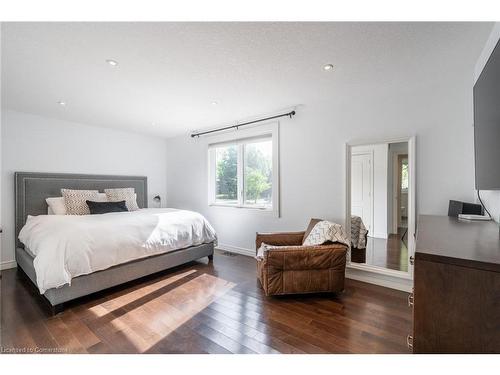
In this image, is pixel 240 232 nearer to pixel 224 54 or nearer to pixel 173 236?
pixel 173 236

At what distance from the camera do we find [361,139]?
2.75 meters

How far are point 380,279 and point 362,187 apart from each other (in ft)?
3.64

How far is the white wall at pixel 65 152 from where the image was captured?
3180mm

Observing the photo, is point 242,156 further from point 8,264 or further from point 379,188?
point 8,264

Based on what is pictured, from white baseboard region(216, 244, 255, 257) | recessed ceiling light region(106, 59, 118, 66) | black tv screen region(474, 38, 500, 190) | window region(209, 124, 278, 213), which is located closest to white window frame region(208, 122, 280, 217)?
window region(209, 124, 278, 213)

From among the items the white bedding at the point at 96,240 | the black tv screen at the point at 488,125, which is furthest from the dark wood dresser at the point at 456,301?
the white bedding at the point at 96,240

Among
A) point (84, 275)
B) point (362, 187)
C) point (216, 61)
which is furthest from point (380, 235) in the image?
point (84, 275)

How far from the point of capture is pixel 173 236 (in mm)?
3059

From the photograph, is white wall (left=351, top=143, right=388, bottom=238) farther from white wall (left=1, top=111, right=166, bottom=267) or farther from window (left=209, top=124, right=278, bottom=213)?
white wall (left=1, top=111, right=166, bottom=267)

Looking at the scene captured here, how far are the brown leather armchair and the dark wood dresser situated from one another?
1.56 metres

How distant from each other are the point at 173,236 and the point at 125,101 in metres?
1.87

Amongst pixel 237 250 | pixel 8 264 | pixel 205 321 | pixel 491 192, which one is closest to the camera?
pixel 491 192

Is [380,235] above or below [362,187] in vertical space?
below

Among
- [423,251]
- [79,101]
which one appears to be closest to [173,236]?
[79,101]
